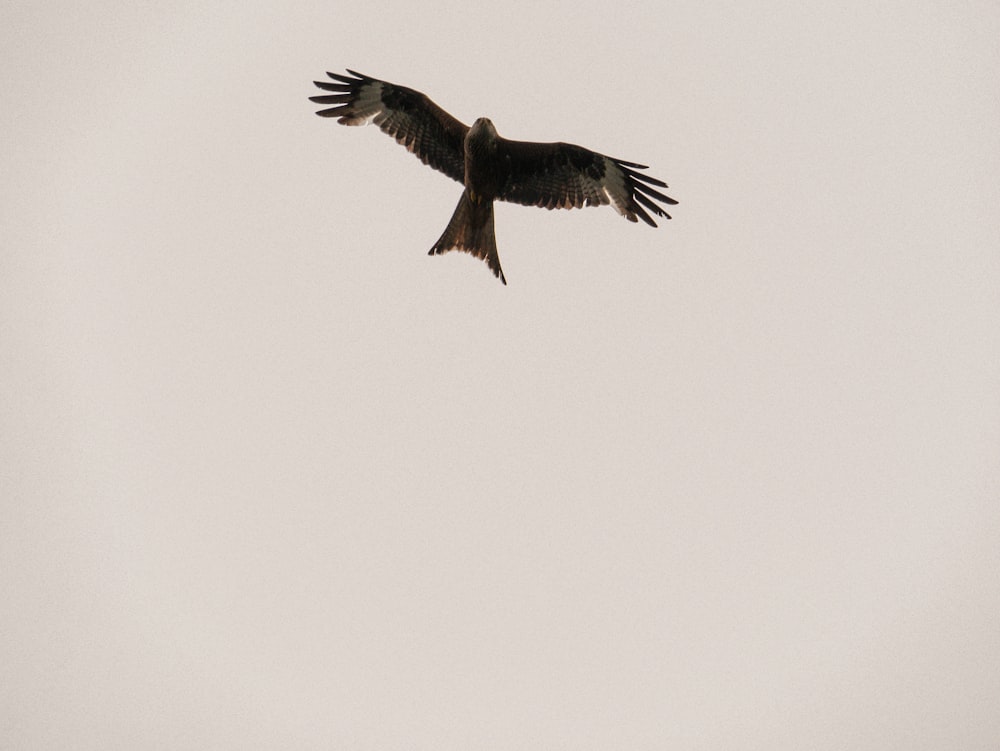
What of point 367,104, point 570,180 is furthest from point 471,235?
point 367,104

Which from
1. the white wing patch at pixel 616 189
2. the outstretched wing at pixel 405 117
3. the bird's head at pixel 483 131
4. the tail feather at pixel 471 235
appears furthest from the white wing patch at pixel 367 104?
the white wing patch at pixel 616 189

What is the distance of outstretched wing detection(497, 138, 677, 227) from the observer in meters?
8.56

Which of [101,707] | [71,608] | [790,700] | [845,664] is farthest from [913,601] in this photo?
[71,608]

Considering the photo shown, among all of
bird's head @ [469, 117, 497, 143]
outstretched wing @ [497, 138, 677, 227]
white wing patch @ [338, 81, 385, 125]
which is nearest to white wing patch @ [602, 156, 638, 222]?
outstretched wing @ [497, 138, 677, 227]

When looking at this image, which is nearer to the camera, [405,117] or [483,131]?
[483,131]

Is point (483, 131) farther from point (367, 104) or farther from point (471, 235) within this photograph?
point (367, 104)

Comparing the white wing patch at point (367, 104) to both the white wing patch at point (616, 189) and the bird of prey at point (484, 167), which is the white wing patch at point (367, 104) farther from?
the white wing patch at point (616, 189)

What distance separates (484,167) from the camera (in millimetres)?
8312

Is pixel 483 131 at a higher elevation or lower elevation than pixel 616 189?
higher

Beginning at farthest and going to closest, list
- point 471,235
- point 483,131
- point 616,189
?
point 616,189
point 471,235
point 483,131

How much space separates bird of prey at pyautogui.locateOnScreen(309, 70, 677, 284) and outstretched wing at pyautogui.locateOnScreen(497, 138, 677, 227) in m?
0.01

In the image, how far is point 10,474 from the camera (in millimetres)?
103750

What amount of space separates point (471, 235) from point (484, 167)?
29.4 inches

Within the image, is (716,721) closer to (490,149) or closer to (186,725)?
(186,725)
